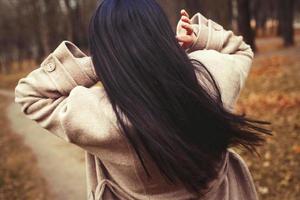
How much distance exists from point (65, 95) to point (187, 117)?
47 cm

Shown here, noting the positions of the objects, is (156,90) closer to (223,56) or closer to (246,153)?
(223,56)

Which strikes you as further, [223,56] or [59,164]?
[59,164]

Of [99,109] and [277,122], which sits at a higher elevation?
[99,109]

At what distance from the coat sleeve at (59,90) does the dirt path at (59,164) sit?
4.71 meters

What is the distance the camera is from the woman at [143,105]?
66.1 inches

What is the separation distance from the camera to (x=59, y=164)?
27.5 feet

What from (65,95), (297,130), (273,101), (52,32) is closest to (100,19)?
(65,95)

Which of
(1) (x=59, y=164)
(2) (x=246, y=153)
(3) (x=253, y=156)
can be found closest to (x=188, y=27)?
(3) (x=253, y=156)

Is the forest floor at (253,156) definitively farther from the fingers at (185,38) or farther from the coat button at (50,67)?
the coat button at (50,67)

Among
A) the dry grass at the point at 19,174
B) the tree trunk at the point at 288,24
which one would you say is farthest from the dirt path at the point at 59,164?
A: the tree trunk at the point at 288,24

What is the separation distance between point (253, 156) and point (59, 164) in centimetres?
357

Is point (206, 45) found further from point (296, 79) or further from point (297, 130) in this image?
point (296, 79)

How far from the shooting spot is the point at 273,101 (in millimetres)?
9484

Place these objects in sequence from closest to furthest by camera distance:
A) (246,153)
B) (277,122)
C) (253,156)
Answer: (253,156)
(246,153)
(277,122)
